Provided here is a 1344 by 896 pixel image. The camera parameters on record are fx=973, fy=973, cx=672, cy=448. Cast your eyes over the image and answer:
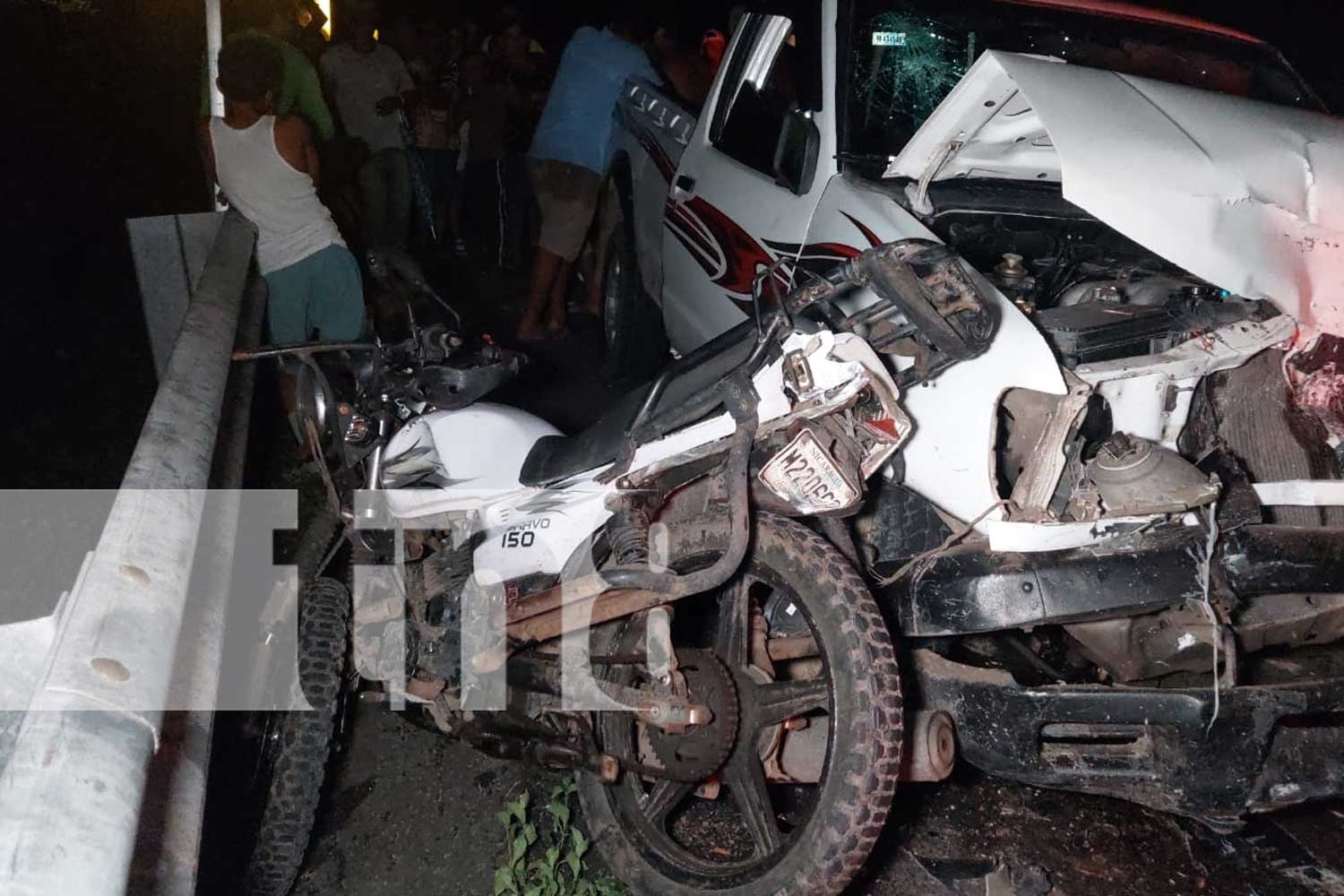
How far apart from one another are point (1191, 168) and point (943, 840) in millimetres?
2109

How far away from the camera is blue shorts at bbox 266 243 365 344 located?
473 centimetres

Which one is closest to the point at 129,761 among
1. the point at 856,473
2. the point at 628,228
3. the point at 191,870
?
the point at 191,870

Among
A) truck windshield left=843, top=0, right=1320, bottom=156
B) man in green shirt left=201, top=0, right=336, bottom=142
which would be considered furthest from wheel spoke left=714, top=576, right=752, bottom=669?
man in green shirt left=201, top=0, right=336, bottom=142

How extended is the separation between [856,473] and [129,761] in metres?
1.38

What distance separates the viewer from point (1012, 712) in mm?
2215

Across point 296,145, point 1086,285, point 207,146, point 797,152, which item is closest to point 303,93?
point 207,146

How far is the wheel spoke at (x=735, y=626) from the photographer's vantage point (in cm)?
240

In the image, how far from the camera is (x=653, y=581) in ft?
7.07

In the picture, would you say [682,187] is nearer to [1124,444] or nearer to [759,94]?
[759,94]

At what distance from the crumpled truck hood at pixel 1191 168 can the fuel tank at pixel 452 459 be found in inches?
62.0

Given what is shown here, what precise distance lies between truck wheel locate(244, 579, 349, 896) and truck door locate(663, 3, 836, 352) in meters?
1.87

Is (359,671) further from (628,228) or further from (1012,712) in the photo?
(628,228)

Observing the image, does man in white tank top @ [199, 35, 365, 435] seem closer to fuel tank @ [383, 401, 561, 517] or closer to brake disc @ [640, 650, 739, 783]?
fuel tank @ [383, 401, 561, 517]

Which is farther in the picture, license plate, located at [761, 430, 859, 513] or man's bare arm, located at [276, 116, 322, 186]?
man's bare arm, located at [276, 116, 322, 186]
